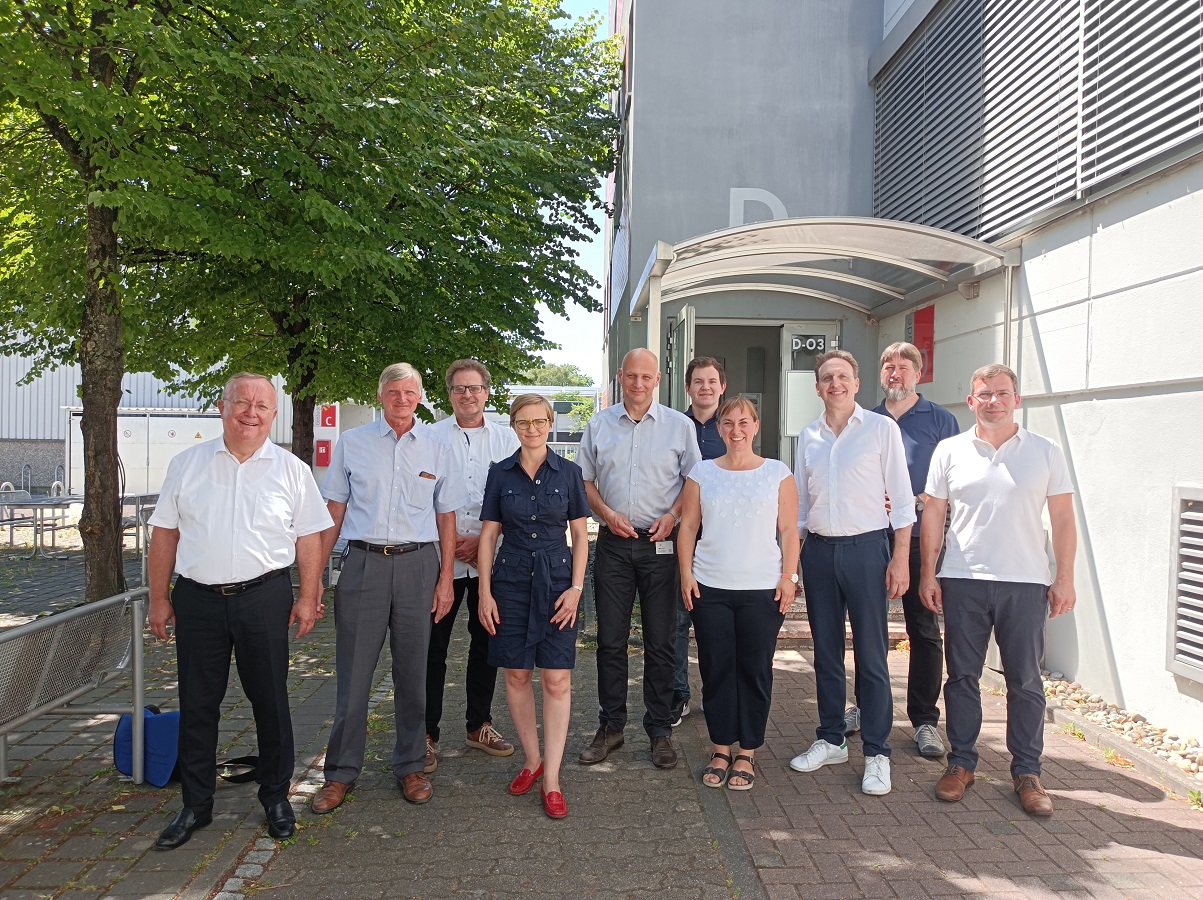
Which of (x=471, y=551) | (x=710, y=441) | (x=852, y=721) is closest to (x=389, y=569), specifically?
(x=471, y=551)

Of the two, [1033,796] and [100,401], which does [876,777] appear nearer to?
[1033,796]

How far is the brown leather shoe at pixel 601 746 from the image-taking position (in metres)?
4.72

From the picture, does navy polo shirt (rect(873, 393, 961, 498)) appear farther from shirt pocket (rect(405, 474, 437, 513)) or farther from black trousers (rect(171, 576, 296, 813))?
black trousers (rect(171, 576, 296, 813))

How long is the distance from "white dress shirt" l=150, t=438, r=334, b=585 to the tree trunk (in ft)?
13.5

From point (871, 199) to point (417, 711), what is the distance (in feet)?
27.5

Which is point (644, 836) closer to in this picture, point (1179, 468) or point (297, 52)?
point (1179, 468)

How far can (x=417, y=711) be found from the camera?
14.2 ft

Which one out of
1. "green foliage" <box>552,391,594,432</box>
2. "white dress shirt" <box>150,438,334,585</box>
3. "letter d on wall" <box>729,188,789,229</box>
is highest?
"letter d on wall" <box>729,188,789,229</box>

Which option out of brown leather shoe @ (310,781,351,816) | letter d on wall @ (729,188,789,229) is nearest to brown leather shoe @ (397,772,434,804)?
brown leather shoe @ (310,781,351,816)

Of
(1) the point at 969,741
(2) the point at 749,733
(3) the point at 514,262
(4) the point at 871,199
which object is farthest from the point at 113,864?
(4) the point at 871,199

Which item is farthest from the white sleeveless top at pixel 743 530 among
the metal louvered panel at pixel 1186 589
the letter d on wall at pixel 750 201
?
the letter d on wall at pixel 750 201

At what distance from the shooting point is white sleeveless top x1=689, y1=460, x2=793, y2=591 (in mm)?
4293

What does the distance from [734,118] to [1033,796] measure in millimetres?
8182

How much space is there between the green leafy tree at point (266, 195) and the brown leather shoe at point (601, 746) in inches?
180
